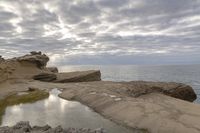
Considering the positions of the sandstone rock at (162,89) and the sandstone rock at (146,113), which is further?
the sandstone rock at (162,89)

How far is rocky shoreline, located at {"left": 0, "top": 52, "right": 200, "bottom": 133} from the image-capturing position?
51.8 feet

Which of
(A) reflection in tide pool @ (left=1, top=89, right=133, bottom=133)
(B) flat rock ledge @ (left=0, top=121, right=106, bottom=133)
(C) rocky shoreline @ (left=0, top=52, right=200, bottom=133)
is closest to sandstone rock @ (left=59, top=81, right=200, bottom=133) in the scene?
(C) rocky shoreline @ (left=0, top=52, right=200, bottom=133)

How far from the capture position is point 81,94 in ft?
85.9

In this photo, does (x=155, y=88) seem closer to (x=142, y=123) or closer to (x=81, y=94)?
(x=81, y=94)

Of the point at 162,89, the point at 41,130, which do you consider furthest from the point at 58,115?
the point at 162,89

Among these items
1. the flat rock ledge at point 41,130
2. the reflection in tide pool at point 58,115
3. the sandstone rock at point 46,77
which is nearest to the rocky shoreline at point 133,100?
the sandstone rock at point 46,77

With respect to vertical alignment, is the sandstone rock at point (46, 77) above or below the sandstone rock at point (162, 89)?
above

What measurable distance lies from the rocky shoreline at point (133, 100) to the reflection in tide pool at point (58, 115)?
0.94 meters

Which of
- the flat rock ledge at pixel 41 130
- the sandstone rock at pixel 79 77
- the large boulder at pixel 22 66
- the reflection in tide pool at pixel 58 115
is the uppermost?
the large boulder at pixel 22 66

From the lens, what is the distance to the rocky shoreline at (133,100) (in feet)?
51.8

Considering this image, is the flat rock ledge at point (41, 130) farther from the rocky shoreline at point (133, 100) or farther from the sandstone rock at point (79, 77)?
the sandstone rock at point (79, 77)

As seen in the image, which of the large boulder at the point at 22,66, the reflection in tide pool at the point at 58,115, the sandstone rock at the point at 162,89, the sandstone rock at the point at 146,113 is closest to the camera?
the sandstone rock at the point at 146,113

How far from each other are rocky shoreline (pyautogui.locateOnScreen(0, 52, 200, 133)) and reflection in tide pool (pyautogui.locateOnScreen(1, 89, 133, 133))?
36.9 inches

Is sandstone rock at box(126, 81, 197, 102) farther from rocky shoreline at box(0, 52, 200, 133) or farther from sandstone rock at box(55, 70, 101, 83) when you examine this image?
sandstone rock at box(55, 70, 101, 83)
